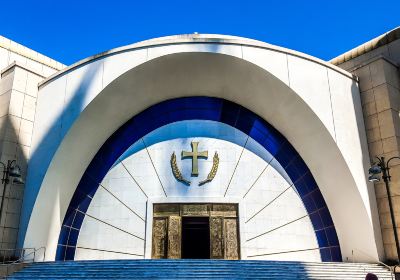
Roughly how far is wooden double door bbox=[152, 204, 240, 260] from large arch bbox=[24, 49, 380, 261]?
370 centimetres

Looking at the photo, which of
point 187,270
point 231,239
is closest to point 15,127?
point 187,270

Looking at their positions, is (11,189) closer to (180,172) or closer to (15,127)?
(15,127)

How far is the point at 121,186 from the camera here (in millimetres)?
14477

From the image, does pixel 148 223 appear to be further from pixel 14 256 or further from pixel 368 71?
pixel 368 71

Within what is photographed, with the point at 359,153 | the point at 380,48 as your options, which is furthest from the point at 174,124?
the point at 380,48

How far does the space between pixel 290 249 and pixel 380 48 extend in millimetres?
9293

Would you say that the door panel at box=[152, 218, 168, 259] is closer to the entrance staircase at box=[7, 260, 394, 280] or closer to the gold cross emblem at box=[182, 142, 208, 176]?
the gold cross emblem at box=[182, 142, 208, 176]

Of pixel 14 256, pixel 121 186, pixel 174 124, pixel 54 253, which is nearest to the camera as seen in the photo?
pixel 14 256

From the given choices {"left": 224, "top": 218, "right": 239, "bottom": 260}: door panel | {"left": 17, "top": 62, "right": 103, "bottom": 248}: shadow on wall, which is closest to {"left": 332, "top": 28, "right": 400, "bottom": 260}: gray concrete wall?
{"left": 224, "top": 218, "right": 239, "bottom": 260}: door panel

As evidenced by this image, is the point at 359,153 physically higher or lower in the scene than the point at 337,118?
lower

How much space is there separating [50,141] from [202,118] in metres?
6.10

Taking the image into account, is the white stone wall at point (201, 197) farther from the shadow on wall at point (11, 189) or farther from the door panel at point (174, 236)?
the shadow on wall at point (11, 189)

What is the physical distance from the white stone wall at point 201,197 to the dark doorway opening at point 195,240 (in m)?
1.62

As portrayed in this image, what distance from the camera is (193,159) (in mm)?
14516
